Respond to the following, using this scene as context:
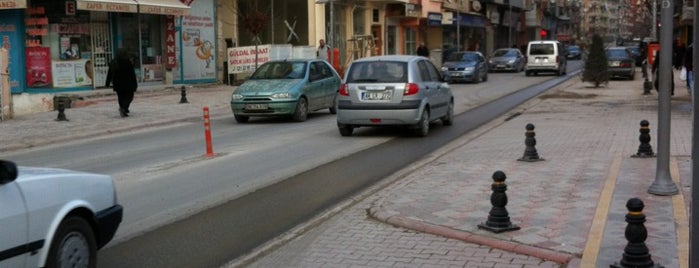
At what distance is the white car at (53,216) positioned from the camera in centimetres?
433

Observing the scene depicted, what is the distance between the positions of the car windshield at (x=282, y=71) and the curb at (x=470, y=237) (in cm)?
1158

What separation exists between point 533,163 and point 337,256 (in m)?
5.18

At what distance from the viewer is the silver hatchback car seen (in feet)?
47.4

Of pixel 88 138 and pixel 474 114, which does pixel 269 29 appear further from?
pixel 88 138

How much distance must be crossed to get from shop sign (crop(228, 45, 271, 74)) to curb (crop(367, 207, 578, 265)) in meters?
22.4

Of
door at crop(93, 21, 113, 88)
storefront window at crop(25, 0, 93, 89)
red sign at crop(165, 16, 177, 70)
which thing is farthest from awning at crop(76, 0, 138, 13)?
red sign at crop(165, 16, 177, 70)

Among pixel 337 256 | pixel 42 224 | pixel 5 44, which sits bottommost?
pixel 337 256

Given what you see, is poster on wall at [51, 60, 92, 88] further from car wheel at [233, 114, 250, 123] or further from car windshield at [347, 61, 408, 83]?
car windshield at [347, 61, 408, 83]

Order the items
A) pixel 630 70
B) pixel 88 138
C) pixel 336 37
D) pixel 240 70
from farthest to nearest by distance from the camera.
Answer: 1. pixel 336 37
2. pixel 630 70
3. pixel 240 70
4. pixel 88 138

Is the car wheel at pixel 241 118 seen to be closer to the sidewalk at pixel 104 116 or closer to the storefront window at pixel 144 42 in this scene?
the sidewalk at pixel 104 116

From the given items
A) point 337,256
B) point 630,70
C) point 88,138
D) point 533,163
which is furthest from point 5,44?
point 630,70

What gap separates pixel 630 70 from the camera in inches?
1375

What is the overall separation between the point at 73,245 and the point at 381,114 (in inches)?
390

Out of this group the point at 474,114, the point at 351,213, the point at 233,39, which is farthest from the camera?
the point at 233,39
